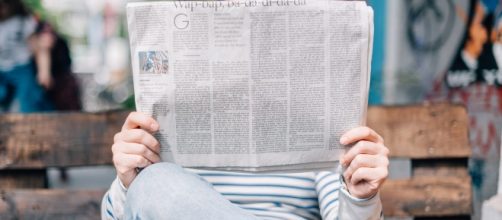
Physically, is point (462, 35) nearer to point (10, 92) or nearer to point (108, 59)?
point (108, 59)

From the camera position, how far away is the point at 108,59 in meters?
3.78

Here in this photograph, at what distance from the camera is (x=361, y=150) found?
1348mm

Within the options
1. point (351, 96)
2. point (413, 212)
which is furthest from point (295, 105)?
point (413, 212)

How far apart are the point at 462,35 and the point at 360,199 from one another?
2424 millimetres

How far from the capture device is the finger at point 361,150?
53.1 inches

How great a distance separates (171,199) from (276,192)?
0.34 meters

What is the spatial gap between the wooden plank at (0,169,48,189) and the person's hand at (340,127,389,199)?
105 centimetres

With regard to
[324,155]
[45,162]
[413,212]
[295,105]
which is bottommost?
[413,212]

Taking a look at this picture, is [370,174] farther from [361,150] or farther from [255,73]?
[255,73]

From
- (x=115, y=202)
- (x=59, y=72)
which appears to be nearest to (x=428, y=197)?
(x=115, y=202)

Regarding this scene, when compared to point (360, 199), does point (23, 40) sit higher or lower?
higher

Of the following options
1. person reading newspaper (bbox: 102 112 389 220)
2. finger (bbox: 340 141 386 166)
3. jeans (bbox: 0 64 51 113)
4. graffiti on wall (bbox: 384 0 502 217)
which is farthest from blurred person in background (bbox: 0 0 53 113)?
finger (bbox: 340 141 386 166)

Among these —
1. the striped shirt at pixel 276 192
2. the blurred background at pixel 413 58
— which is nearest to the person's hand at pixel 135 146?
the striped shirt at pixel 276 192

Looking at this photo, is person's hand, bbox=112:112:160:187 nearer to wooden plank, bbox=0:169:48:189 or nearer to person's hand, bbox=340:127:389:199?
person's hand, bbox=340:127:389:199
